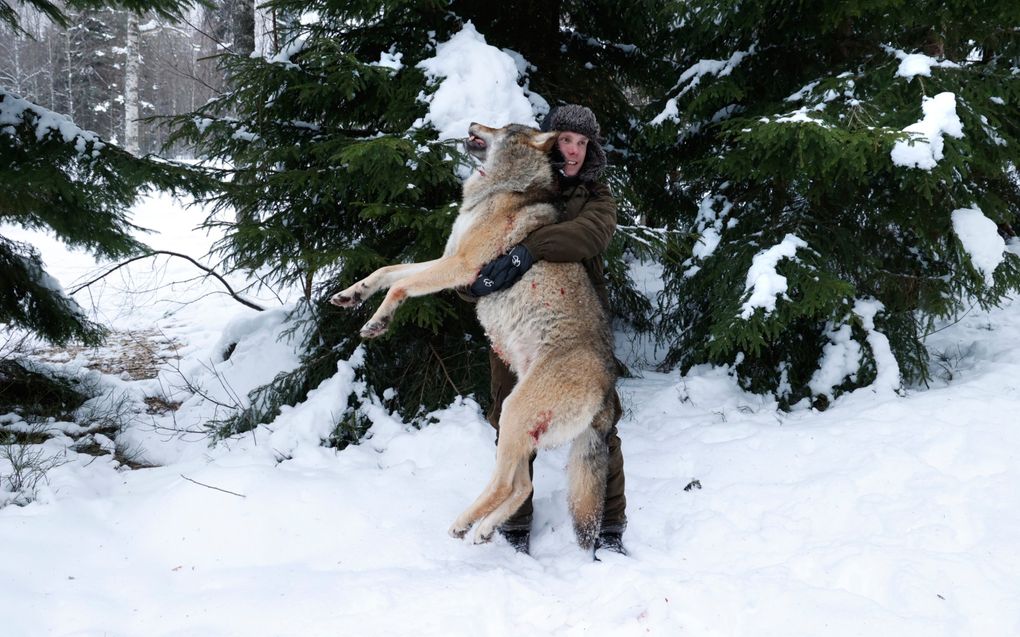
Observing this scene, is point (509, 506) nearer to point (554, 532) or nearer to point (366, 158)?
point (554, 532)

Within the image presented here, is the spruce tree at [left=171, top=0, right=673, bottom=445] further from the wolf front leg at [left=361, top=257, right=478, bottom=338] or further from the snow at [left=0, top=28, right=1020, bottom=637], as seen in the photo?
the wolf front leg at [left=361, top=257, right=478, bottom=338]

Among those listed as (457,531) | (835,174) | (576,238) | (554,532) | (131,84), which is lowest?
(554,532)

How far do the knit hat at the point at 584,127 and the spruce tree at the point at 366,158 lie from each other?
1.19 meters

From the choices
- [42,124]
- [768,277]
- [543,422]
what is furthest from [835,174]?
[42,124]

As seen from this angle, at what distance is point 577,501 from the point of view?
3240 mm

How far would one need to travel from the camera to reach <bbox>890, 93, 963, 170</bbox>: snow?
150 inches

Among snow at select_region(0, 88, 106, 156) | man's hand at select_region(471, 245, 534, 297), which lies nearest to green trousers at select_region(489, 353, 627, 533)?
man's hand at select_region(471, 245, 534, 297)

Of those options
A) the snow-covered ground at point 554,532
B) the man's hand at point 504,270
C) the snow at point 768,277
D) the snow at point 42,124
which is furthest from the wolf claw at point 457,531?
the snow at point 42,124

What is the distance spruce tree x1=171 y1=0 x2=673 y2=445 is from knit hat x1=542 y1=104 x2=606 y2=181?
46.7 inches

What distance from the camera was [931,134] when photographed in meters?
3.81

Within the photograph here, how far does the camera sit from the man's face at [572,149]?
3.31 meters

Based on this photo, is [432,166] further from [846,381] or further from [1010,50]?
[1010,50]

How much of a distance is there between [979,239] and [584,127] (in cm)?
331

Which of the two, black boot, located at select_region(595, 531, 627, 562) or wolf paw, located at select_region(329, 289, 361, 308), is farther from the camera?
black boot, located at select_region(595, 531, 627, 562)
